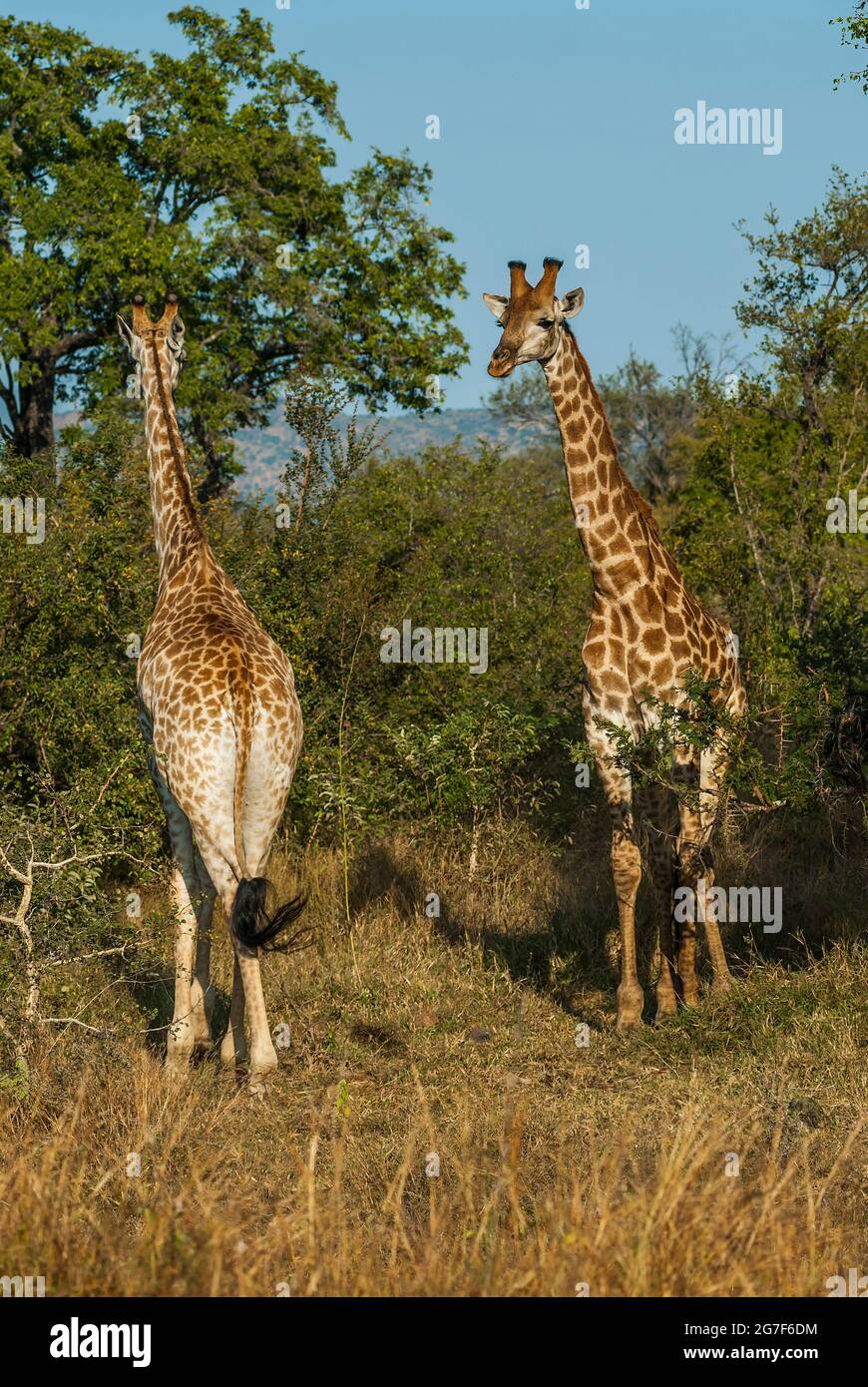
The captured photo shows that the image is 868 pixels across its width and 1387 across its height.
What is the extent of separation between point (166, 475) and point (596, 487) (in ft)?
8.05

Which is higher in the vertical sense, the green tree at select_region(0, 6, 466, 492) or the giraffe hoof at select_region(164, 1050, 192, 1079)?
the green tree at select_region(0, 6, 466, 492)

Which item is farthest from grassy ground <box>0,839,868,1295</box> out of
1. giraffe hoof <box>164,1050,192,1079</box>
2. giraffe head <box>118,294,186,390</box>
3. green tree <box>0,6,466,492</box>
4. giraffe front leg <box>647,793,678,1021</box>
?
green tree <box>0,6,466,492</box>

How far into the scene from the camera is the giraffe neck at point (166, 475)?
26.4 ft

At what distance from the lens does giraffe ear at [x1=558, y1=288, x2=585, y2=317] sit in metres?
7.67

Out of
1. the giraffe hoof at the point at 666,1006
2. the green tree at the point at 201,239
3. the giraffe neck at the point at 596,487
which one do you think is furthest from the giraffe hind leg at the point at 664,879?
the green tree at the point at 201,239

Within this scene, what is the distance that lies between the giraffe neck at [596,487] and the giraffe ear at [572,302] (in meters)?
0.12

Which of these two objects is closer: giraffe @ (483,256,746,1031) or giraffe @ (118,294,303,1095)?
giraffe @ (118,294,303,1095)

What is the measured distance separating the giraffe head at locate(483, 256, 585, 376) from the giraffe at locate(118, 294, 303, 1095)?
2.00 m

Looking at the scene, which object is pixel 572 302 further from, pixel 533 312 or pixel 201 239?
pixel 201 239

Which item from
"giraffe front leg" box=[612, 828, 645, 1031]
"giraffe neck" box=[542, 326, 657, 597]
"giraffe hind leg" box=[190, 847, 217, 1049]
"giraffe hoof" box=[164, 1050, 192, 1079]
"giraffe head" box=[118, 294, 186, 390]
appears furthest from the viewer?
"giraffe head" box=[118, 294, 186, 390]

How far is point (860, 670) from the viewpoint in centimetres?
745

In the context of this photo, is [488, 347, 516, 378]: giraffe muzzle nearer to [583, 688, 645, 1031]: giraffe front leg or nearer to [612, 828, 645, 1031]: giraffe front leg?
[583, 688, 645, 1031]: giraffe front leg

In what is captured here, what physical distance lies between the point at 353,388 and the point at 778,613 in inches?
651
